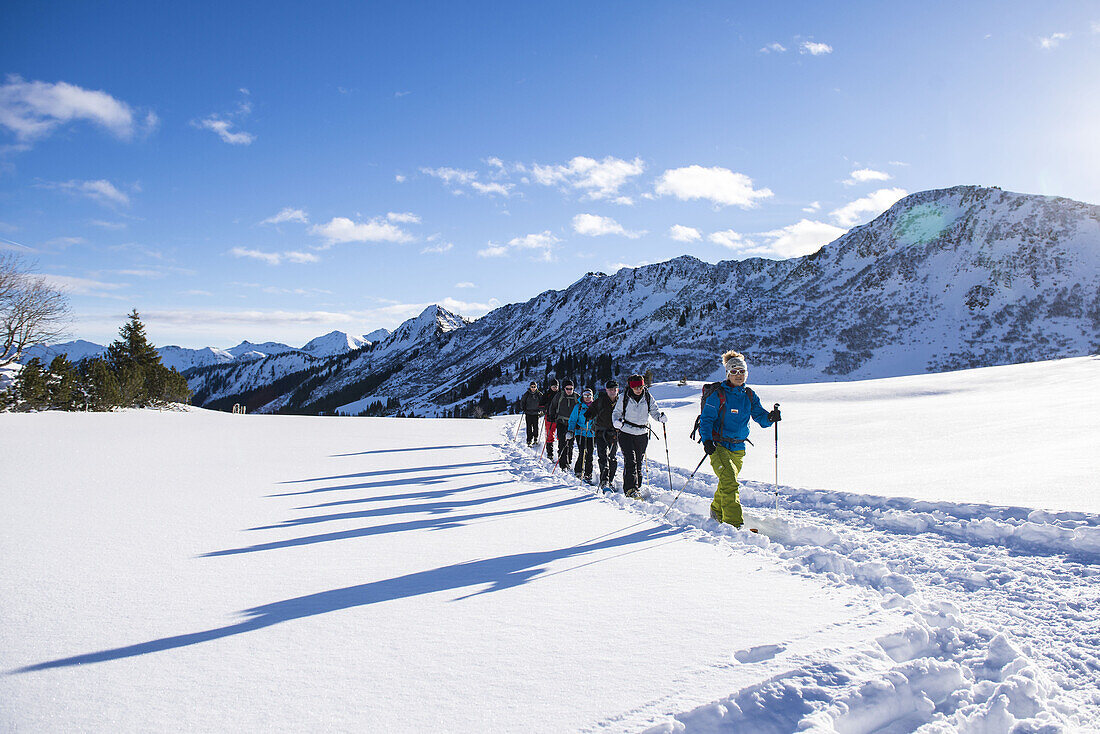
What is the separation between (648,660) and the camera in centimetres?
347

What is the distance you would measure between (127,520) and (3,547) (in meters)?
→ 1.30

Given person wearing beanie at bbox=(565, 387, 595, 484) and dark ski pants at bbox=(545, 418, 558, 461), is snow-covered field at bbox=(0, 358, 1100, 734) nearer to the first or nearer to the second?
person wearing beanie at bbox=(565, 387, 595, 484)

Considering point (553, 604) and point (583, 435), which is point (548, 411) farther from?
point (553, 604)

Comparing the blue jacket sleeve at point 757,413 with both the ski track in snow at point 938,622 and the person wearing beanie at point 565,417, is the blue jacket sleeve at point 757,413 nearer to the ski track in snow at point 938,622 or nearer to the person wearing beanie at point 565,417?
the ski track in snow at point 938,622

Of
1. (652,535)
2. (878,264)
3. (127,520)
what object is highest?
(878,264)

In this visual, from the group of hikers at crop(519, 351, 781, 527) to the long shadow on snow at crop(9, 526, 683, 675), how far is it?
2.19 meters

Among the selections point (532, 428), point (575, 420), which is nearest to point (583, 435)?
point (575, 420)

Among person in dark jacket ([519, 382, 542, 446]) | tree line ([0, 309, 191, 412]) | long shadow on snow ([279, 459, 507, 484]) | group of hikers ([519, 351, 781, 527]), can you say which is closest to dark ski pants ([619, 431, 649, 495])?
group of hikers ([519, 351, 781, 527])

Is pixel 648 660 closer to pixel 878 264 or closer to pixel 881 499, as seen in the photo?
pixel 881 499

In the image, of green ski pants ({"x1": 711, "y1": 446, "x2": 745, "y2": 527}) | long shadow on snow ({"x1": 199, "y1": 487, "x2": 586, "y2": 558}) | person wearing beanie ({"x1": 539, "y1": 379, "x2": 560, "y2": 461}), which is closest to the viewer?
long shadow on snow ({"x1": 199, "y1": 487, "x2": 586, "y2": 558})

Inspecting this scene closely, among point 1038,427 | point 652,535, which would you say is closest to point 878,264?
point 1038,427

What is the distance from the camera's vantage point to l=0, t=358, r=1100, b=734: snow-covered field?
2986mm

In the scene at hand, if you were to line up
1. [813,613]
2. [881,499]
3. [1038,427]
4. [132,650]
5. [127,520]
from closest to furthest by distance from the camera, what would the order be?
[132,650] < [813,613] < [127,520] < [881,499] < [1038,427]

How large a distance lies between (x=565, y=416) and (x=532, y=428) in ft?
20.0
